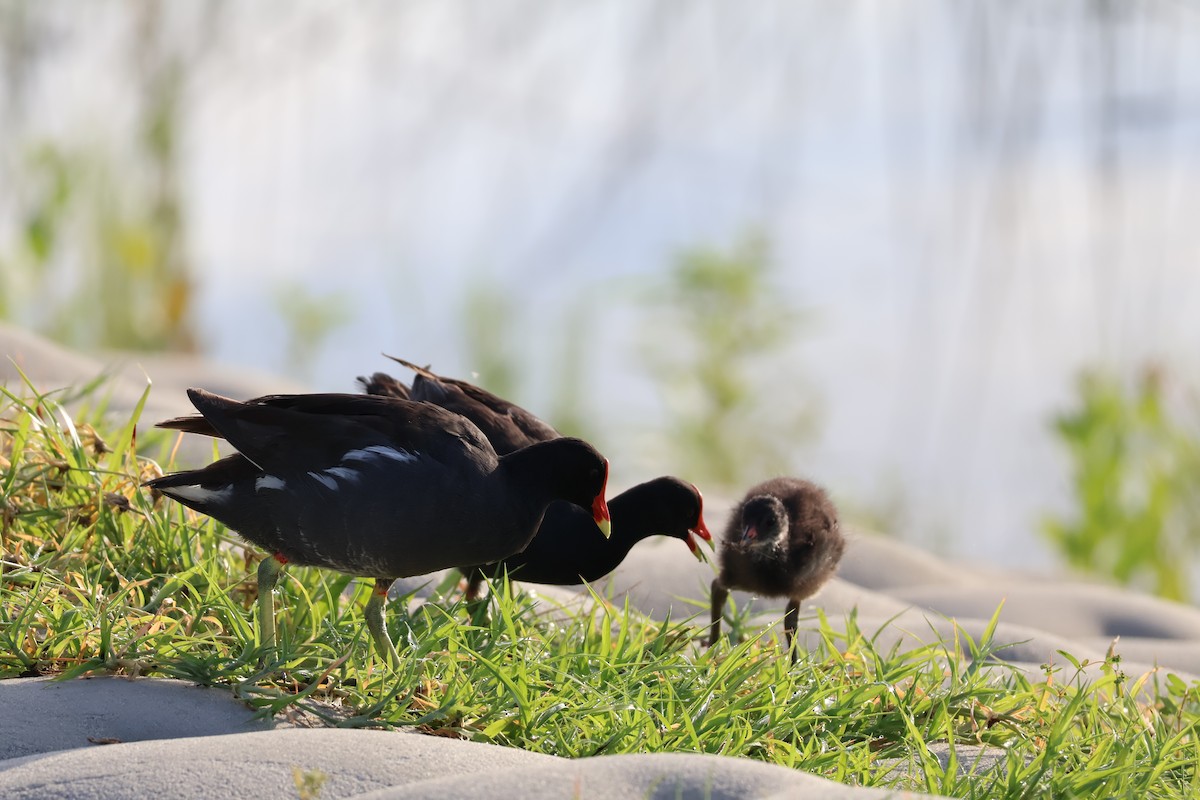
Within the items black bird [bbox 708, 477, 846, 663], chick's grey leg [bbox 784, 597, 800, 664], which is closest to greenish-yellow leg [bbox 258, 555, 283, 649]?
black bird [bbox 708, 477, 846, 663]

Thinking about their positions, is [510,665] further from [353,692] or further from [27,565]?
[27,565]

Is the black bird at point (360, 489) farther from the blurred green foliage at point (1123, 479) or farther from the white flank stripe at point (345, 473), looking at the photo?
the blurred green foliage at point (1123, 479)

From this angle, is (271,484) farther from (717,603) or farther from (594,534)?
(717,603)

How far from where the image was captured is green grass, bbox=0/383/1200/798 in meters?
3.35

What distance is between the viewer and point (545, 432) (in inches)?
190

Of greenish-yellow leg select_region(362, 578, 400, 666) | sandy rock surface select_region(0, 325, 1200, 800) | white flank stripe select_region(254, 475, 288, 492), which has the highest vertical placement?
white flank stripe select_region(254, 475, 288, 492)

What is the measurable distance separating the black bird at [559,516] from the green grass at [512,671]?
0.42 feet

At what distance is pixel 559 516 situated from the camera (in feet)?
14.5

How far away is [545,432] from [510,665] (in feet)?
4.59

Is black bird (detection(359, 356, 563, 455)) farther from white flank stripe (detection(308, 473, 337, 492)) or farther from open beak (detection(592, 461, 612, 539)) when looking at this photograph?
white flank stripe (detection(308, 473, 337, 492))

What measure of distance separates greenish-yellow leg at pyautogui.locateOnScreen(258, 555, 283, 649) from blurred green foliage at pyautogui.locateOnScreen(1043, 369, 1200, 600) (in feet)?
20.3

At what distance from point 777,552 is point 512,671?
129 cm

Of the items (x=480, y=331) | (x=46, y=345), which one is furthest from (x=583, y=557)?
(x=480, y=331)

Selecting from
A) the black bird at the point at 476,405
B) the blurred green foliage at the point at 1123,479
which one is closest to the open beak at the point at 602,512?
the black bird at the point at 476,405
